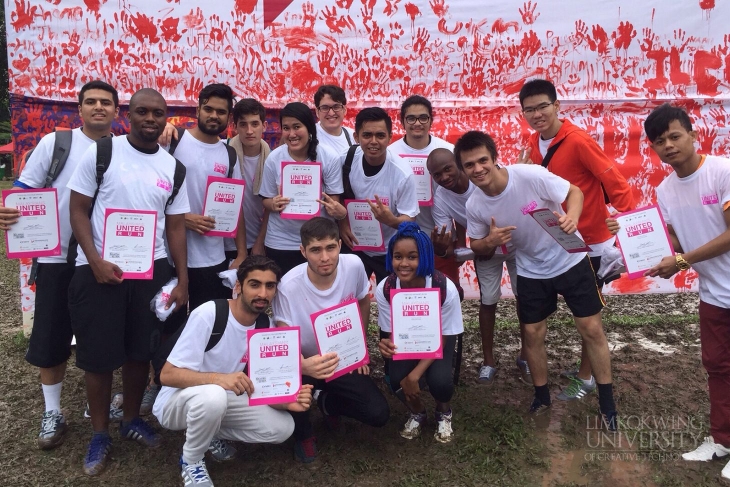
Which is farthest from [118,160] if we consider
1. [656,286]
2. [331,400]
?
[656,286]

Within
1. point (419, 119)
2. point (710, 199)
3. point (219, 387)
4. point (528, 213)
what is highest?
point (419, 119)

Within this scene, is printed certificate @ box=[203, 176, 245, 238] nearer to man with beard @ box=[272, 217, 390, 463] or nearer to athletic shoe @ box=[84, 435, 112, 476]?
man with beard @ box=[272, 217, 390, 463]

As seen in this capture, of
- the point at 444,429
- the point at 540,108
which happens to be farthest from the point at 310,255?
the point at 540,108

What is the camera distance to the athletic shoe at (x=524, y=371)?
397cm

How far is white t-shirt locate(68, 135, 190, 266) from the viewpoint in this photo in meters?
2.80

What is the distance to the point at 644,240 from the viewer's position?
112 inches

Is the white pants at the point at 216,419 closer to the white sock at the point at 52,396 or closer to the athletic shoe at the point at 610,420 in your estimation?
the white sock at the point at 52,396

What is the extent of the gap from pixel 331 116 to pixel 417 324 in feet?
5.89

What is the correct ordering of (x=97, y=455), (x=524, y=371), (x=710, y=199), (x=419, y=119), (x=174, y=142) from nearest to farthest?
(x=710, y=199) < (x=97, y=455) < (x=174, y=142) < (x=419, y=119) < (x=524, y=371)

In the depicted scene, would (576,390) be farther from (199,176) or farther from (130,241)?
(130,241)

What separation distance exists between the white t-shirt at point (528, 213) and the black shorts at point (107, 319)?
1.99m

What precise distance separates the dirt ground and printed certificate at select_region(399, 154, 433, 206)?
1.42 m

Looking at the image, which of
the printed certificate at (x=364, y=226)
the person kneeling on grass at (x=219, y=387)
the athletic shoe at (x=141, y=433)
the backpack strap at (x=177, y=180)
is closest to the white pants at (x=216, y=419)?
the person kneeling on grass at (x=219, y=387)

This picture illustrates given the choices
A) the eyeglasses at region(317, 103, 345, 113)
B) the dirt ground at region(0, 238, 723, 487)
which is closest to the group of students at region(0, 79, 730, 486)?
the dirt ground at region(0, 238, 723, 487)
